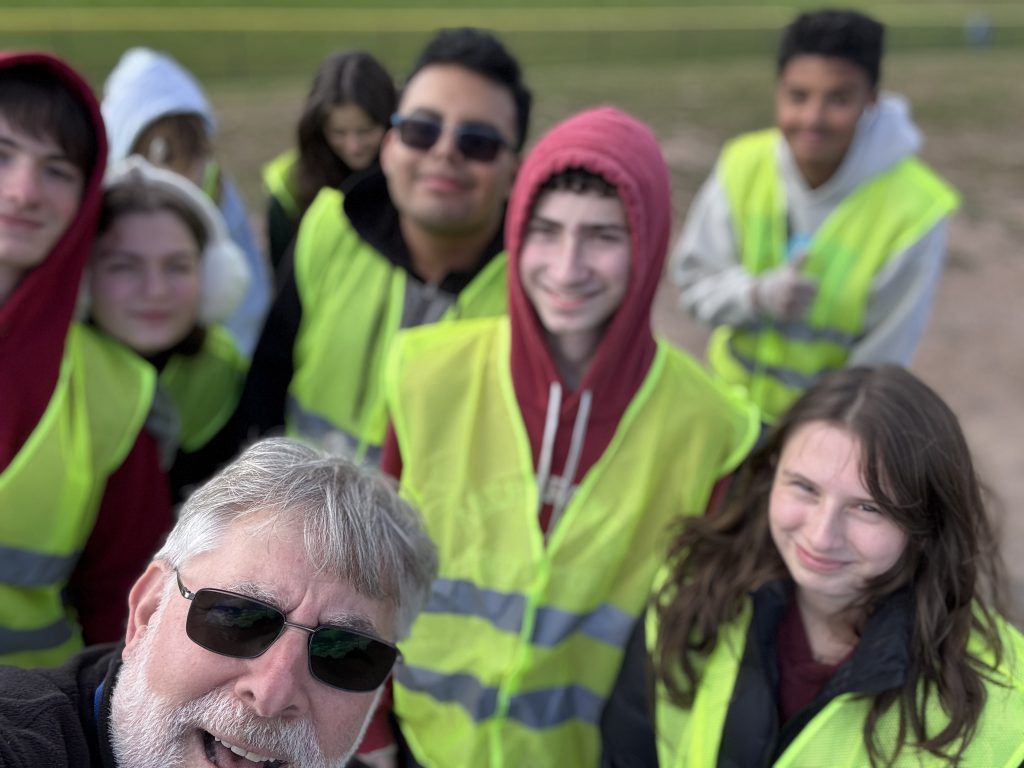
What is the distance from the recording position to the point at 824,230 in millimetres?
3588

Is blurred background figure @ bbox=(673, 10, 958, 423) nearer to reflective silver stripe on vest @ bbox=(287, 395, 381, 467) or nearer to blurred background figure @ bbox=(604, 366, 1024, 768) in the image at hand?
blurred background figure @ bbox=(604, 366, 1024, 768)

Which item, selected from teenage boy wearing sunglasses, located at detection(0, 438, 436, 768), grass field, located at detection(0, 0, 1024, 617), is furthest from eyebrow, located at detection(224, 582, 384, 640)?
grass field, located at detection(0, 0, 1024, 617)

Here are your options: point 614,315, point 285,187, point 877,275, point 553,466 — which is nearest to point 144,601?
point 553,466

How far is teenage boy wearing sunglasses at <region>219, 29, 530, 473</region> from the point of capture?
290 cm

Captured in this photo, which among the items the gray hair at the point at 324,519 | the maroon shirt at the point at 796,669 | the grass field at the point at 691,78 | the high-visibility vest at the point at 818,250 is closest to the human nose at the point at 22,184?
the gray hair at the point at 324,519

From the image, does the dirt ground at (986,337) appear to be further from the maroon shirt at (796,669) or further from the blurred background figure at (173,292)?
the blurred background figure at (173,292)

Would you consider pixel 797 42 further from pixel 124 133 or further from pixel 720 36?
pixel 720 36

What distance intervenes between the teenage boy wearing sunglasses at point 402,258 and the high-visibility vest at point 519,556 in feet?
1.78

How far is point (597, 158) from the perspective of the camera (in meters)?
2.35

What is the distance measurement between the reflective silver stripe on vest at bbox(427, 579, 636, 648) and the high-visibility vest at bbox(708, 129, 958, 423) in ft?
4.47

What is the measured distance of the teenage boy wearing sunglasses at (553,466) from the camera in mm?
2332

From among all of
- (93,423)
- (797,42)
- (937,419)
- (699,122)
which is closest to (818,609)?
(937,419)

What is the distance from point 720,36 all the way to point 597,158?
17.9 m

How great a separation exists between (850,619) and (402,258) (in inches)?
64.8
